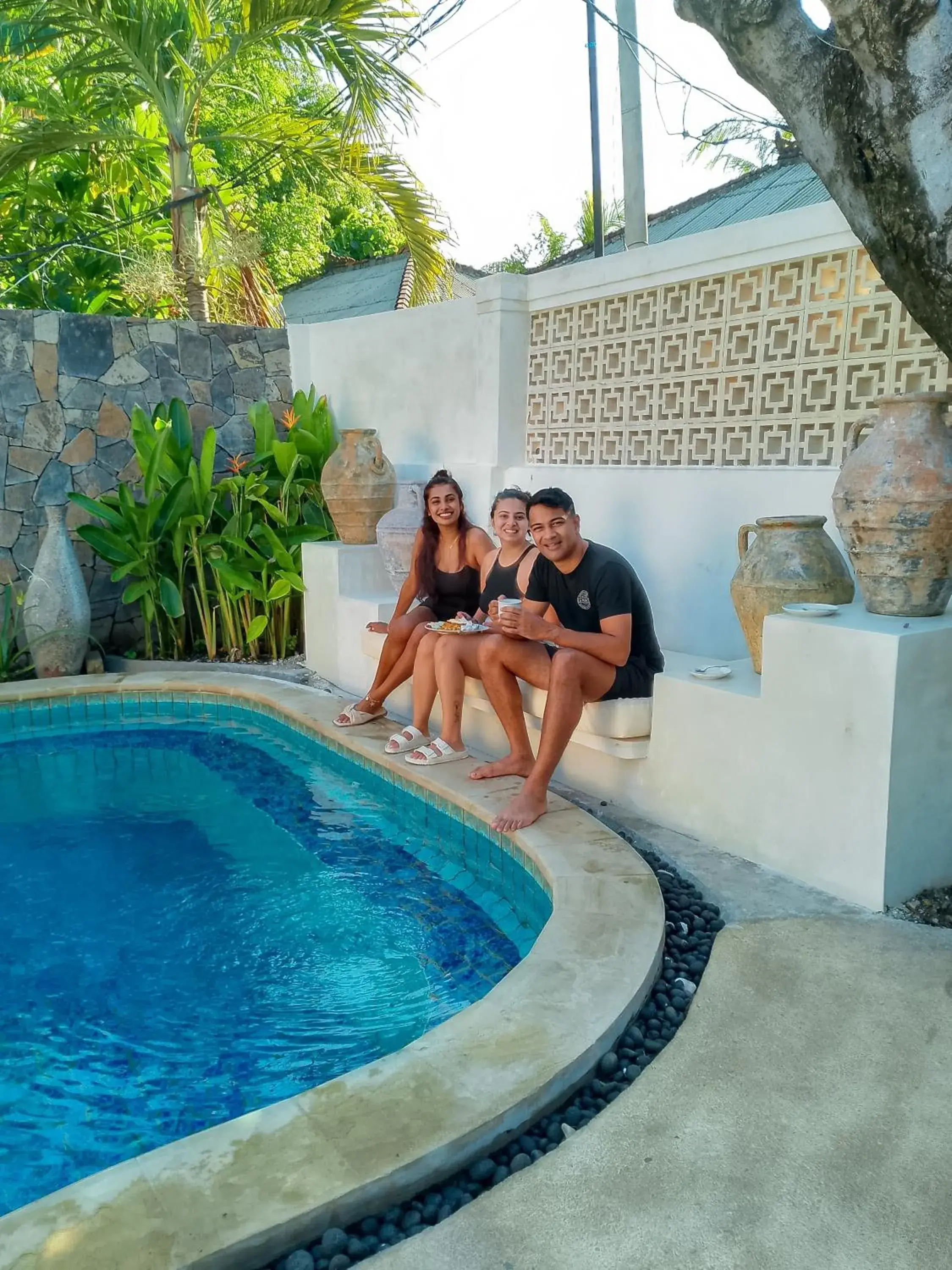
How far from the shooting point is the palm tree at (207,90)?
24.6ft

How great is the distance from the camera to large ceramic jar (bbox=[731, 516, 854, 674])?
342 cm

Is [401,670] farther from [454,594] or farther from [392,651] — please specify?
[454,594]

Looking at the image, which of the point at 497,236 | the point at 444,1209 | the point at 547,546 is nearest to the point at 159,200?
the point at 547,546

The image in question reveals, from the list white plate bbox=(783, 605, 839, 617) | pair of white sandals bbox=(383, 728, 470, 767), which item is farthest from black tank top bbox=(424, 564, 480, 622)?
white plate bbox=(783, 605, 839, 617)

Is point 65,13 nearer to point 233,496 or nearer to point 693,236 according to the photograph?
point 233,496

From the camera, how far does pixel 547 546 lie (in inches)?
153

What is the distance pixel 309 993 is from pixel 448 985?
42cm

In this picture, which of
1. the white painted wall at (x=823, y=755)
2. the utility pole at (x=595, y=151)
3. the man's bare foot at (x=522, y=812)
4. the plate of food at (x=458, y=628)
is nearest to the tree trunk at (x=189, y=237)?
the utility pole at (x=595, y=151)

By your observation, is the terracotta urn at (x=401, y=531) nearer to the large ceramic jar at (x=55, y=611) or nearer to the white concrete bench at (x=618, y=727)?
the large ceramic jar at (x=55, y=611)

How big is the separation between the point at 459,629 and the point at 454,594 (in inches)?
28.5

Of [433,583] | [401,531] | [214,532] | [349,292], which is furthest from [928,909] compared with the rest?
[349,292]

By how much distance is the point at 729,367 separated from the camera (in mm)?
4469

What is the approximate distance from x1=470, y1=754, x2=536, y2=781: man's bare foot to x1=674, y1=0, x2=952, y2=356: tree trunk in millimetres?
2200

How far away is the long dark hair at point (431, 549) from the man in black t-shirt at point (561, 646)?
3.10 feet
